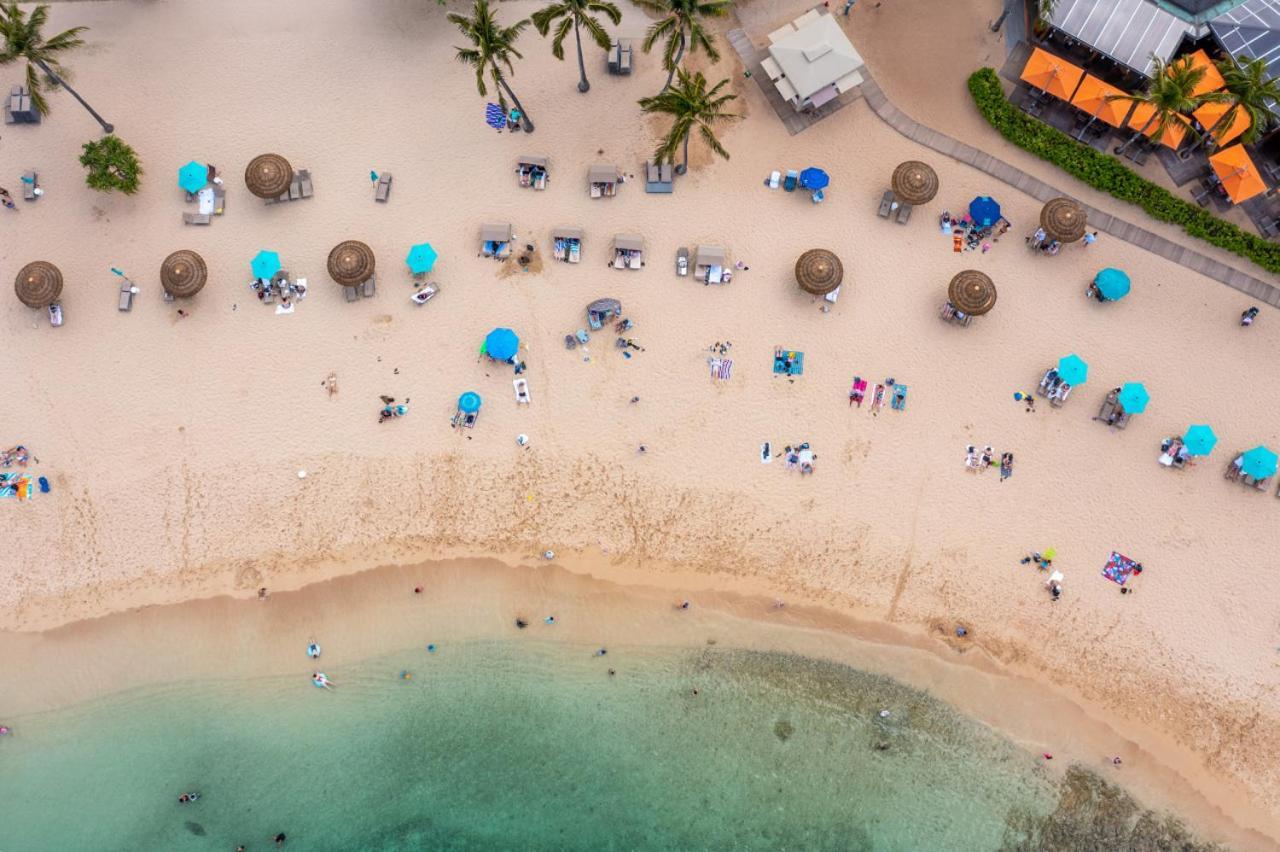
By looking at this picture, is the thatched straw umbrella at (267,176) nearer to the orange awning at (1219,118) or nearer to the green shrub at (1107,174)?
the green shrub at (1107,174)

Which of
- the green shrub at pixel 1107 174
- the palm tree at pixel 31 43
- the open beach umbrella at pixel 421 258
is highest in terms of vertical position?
the green shrub at pixel 1107 174

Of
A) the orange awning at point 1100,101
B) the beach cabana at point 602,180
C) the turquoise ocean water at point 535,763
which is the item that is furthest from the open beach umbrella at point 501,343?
the orange awning at point 1100,101

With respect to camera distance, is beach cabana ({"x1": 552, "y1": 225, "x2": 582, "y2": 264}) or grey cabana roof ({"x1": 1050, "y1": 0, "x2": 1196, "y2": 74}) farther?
beach cabana ({"x1": 552, "y1": 225, "x2": 582, "y2": 264})

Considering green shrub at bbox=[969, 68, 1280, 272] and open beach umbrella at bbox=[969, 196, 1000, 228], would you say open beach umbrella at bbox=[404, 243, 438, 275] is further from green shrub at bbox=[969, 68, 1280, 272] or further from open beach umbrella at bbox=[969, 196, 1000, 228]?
green shrub at bbox=[969, 68, 1280, 272]

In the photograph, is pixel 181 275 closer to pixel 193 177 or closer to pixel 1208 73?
pixel 193 177

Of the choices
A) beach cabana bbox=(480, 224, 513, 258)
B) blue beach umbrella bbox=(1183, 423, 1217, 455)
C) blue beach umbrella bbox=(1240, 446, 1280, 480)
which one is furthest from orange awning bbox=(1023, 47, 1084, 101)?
beach cabana bbox=(480, 224, 513, 258)

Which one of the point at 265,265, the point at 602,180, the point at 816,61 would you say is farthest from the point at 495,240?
the point at 816,61
